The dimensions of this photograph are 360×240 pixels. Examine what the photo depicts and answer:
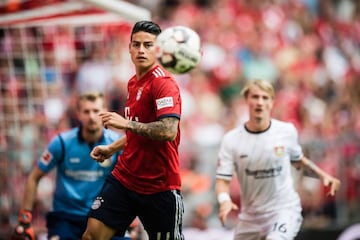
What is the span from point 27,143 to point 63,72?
2.02 meters

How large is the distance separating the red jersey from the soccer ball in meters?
0.33

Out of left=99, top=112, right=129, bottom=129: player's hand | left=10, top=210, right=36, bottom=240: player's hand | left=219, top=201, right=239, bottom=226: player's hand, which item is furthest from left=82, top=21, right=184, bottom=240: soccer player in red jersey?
left=10, top=210, right=36, bottom=240: player's hand

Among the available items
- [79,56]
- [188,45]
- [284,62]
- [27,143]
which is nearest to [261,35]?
[284,62]

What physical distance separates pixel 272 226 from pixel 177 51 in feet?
7.29

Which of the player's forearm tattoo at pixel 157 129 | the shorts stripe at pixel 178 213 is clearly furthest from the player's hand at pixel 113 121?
the shorts stripe at pixel 178 213

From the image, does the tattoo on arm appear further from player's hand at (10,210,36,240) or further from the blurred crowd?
the blurred crowd

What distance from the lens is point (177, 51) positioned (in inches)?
333

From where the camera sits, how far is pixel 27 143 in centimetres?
1298

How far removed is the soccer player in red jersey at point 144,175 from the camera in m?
8.04

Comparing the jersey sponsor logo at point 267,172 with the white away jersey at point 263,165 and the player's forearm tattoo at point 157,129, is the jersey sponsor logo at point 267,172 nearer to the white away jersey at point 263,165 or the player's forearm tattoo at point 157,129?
the white away jersey at point 263,165

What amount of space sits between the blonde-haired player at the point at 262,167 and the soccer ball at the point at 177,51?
4.49 ft

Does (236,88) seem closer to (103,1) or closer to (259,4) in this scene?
(259,4)

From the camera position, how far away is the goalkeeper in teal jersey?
32.6 ft

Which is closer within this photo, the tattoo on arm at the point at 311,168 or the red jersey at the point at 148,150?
the red jersey at the point at 148,150
